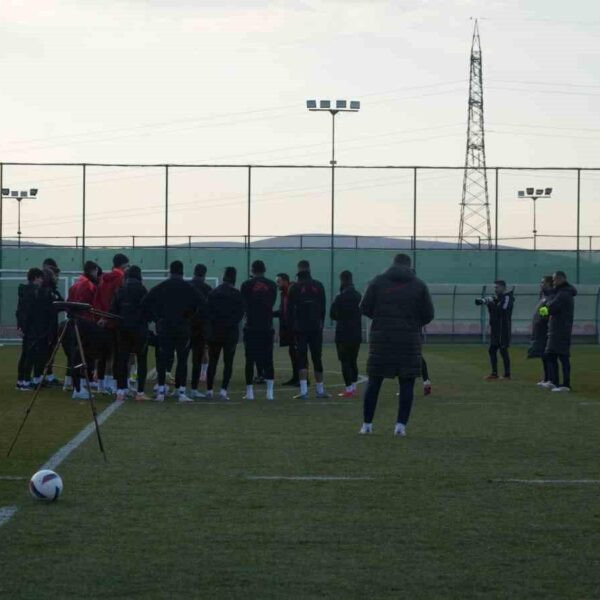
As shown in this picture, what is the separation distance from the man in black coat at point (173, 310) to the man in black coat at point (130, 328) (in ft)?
0.73

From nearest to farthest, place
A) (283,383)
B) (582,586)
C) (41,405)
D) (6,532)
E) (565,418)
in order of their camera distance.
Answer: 1. (582,586)
2. (6,532)
3. (565,418)
4. (41,405)
5. (283,383)

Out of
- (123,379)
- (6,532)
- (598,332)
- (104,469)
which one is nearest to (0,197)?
(598,332)

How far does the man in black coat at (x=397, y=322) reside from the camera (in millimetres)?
13742

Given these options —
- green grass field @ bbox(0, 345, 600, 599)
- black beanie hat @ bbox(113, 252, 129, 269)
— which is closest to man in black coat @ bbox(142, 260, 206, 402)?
black beanie hat @ bbox(113, 252, 129, 269)

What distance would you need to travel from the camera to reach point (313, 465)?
11.7 meters

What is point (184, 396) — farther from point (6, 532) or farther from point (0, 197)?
point (0, 197)

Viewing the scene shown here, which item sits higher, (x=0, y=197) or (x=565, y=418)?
(x=0, y=197)

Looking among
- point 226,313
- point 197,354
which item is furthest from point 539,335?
point 226,313

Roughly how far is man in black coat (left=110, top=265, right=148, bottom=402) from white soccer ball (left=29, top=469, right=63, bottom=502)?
30.8 ft

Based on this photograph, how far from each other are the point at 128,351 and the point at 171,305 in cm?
85

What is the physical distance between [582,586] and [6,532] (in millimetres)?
3337

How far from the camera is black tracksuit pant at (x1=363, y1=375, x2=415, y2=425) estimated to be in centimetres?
1386

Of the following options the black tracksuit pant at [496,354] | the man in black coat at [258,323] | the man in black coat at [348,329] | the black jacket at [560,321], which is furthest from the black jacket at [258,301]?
the black tracksuit pant at [496,354]

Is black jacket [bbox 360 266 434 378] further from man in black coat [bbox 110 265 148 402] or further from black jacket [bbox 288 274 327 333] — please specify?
black jacket [bbox 288 274 327 333]
